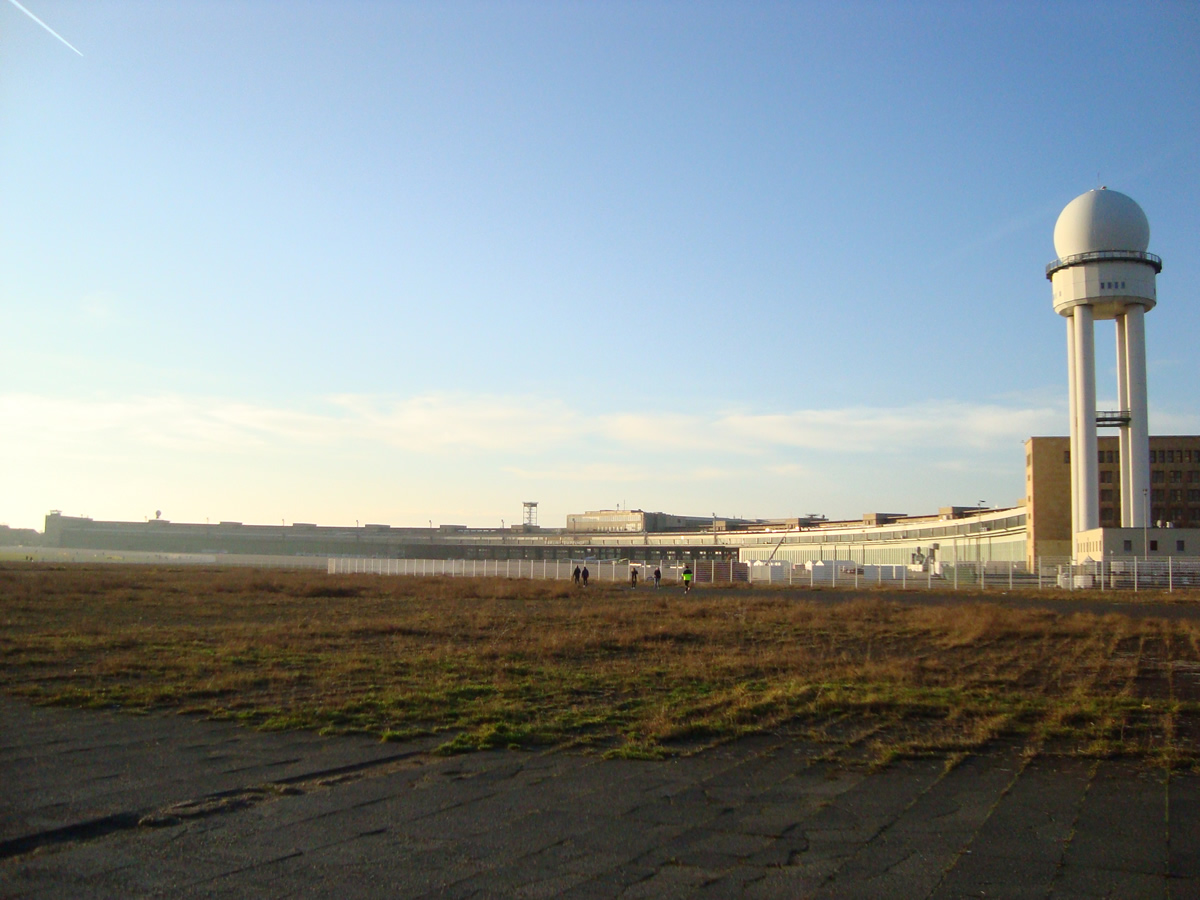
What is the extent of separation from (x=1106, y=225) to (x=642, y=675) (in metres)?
67.6

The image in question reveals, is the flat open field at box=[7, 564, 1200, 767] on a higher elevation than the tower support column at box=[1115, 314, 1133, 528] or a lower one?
lower

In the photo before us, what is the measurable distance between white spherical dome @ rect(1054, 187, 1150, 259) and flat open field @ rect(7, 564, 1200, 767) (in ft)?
159

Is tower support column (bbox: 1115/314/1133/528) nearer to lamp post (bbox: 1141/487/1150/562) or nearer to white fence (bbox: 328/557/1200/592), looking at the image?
lamp post (bbox: 1141/487/1150/562)

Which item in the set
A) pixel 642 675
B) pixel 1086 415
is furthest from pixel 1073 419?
pixel 642 675

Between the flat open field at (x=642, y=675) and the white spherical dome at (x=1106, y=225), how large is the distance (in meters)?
48.3

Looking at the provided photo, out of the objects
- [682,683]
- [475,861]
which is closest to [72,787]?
[475,861]

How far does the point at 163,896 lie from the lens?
4.79 m

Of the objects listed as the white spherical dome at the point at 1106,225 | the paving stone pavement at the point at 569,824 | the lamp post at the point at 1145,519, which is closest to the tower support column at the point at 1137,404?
the lamp post at the point at 1145,519

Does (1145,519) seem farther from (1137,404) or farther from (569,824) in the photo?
(569,824)

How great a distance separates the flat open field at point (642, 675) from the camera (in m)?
9.59

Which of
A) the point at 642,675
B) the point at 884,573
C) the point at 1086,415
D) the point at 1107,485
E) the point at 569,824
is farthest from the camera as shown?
the point at 1107,485

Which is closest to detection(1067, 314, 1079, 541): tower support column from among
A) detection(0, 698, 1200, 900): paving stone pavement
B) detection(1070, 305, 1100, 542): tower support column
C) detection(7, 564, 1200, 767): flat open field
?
detection(1070, 305, 1100, 542): tower support column

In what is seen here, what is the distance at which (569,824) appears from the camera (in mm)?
6207

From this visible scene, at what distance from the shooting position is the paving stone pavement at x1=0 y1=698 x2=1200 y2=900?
5.05 metres
